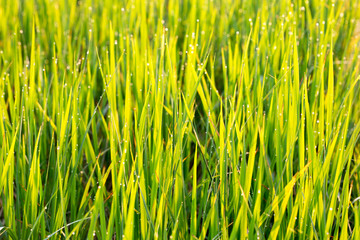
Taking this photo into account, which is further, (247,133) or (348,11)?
(348,11)

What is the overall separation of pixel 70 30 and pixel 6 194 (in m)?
1.17

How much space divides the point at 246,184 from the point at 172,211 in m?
0.20

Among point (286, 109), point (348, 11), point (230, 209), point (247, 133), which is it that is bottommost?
point (230, 209)

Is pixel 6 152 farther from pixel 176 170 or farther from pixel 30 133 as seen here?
pixel 176 170

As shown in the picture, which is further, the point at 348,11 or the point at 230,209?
the point at 348,11

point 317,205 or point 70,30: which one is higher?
point 70,30

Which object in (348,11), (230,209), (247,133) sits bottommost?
(230,209)

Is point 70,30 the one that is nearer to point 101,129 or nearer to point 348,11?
point 101,129

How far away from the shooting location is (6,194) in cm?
111

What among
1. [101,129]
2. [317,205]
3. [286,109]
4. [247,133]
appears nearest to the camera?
[317,205]

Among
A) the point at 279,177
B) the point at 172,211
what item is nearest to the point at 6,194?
the point at 172,211

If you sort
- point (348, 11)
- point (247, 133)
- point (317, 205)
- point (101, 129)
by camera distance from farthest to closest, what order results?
1. point (348, 11)
2. point (101, 129)
3. point (247, 133)
4. point (317, 205)

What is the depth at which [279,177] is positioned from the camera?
1118 mm

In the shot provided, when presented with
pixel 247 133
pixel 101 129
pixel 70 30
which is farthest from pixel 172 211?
pixel 70 30
